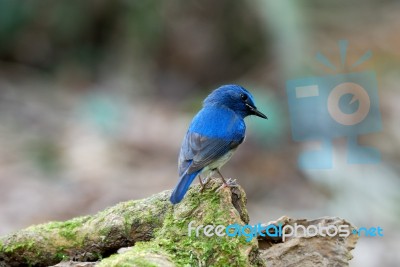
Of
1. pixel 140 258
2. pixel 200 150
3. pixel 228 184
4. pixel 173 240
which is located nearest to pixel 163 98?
pixel 200 150

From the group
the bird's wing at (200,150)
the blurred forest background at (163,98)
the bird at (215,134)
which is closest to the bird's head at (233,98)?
the bird at (215,134)

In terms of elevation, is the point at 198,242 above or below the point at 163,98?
below

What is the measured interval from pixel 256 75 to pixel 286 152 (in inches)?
61.8

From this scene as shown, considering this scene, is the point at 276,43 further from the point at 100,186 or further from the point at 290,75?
the point at 100,186

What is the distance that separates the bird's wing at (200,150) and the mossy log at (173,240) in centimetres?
21

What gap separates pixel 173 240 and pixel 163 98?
596 cm

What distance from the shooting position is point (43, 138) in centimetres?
795

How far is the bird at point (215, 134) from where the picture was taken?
3.82 m

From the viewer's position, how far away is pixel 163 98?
9.08 meters

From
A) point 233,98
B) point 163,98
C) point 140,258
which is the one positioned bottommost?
point 140,258

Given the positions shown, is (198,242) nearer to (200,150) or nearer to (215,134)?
(200,150)

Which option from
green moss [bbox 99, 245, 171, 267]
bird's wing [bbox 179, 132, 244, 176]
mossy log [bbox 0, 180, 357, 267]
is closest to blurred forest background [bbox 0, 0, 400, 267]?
bird's wing [bbox 179, 132, 244, 176]

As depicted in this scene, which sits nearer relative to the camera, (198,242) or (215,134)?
(198,242)

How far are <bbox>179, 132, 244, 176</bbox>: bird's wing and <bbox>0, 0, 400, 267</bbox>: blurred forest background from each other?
2.43 metres
